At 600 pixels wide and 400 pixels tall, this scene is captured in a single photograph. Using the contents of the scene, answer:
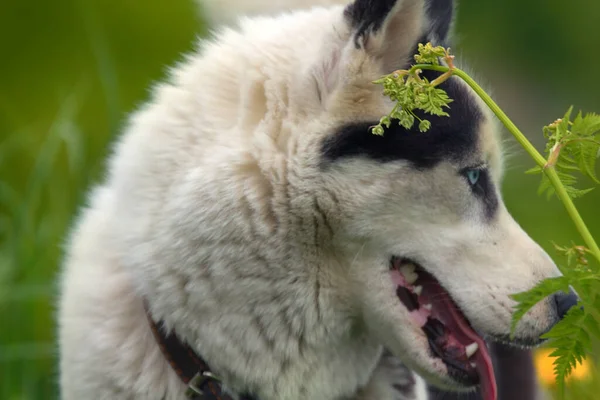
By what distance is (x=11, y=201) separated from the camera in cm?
371

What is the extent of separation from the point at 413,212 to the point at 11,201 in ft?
6.85

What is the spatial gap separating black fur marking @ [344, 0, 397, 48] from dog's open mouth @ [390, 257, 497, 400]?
2.03 feet

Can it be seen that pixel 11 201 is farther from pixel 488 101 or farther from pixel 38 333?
pixel 488 101

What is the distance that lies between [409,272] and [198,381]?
618 millimetres

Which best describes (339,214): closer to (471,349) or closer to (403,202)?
(403,202)

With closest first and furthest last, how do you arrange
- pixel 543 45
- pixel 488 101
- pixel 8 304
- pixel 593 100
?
1. pixel 488 101
2. pixel 8 304
3. pixel 593 100
4. pixel 543 45

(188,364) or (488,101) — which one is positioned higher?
(488,101)

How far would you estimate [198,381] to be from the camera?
2.29m

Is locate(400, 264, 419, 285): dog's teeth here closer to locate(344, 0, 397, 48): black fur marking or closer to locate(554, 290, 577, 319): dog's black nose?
locate(554, 290, 577, 319): dog's black nose

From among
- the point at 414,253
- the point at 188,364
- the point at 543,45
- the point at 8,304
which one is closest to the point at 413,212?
the point at 414,253

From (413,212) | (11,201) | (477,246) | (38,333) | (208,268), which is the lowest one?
(477,246)

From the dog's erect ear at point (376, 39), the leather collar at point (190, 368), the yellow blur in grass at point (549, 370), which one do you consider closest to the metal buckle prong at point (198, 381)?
the leather collar at point (190, 368)

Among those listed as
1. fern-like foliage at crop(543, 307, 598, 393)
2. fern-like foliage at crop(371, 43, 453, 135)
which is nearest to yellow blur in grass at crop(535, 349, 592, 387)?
fern-like foliage at crop(543, 307, 598, 393)

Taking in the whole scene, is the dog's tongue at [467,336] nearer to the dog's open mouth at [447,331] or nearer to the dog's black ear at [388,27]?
the dog's open mouth at [447,331]
